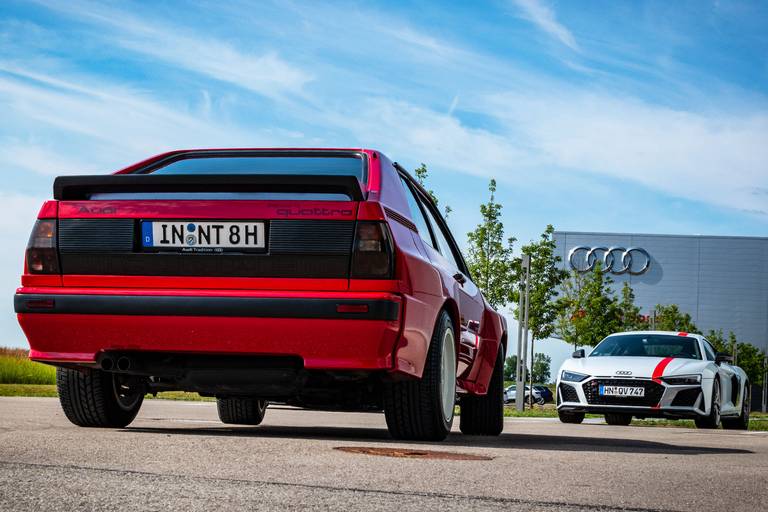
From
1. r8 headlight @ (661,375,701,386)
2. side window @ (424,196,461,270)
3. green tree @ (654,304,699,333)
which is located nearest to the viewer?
side window @ (424,196,461,270)

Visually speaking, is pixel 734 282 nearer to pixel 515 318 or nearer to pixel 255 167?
pixel 515 318

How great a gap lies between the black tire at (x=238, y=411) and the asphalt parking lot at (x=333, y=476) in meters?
2.71

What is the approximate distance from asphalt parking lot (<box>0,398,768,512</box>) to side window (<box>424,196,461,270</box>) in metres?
1.66

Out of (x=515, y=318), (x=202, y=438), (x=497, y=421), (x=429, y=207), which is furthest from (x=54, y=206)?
(x=515, y=318)

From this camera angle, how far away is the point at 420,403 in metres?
5.84

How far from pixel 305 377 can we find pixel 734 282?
83.2 metres

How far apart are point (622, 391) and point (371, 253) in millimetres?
8461

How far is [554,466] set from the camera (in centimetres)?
482

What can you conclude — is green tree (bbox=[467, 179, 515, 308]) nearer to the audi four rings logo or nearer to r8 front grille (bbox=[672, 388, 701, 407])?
r8 front grille (bbox=[672, 388, 701, 407])

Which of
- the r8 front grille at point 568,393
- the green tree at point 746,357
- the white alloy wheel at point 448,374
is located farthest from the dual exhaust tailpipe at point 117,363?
the green tree at point 746,357

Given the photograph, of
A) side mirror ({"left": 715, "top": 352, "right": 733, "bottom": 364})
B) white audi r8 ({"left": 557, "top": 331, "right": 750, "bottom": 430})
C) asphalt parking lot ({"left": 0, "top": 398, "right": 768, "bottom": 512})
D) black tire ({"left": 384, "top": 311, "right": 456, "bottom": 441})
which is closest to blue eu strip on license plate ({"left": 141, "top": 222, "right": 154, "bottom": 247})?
asphalt parking lot ({"left": 0, "top": 398, "right": 768, "bottom": 512})

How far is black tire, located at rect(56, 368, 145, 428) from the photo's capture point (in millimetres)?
6137

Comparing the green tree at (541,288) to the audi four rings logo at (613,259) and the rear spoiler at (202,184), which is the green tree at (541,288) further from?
the audi four rings logo at (613,259)

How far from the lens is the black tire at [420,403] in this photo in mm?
5809
